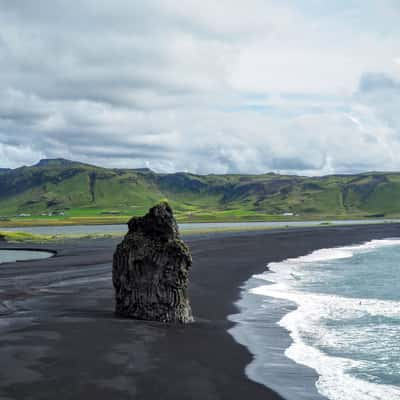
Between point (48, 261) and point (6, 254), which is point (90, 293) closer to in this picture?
point (48, 261)

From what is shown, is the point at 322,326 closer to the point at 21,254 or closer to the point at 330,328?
the point at 330,328

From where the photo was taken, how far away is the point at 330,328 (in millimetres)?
28016

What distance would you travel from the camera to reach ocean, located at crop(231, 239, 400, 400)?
1847cm

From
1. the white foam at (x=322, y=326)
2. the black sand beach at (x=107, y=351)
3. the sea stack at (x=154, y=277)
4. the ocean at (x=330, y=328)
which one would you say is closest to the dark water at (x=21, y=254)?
the black sand beach at (x=107, y=351)

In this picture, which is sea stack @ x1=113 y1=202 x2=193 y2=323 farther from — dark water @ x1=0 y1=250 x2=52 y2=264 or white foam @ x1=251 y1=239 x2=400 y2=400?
dark water @ x1=0 y1=250 x2=52 y2=264

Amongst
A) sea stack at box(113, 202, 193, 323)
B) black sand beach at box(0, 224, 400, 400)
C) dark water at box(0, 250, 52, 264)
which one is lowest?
dark water at box(0, 250, 52, 264)

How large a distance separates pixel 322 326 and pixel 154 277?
10.0 m

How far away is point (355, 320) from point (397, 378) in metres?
10.9

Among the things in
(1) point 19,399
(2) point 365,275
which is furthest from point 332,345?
(2) point 365,275

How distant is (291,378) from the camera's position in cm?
1862

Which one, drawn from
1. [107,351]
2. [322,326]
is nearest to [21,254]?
[322,326]

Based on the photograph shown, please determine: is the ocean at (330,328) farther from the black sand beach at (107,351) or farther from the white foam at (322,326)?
the black sand beach at (107,351)

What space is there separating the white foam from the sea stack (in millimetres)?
6375

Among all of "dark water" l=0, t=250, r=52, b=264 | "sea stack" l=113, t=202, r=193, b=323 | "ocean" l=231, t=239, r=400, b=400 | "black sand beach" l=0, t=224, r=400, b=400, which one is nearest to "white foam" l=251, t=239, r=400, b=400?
"ocean" l=231, t=239, r=400, b=400
